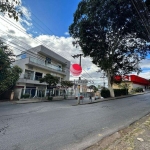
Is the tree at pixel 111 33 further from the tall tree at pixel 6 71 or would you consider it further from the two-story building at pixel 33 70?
the tall tree at pixel 6 71

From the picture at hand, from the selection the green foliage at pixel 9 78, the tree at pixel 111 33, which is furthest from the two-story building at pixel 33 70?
the tree at pixel 111 33

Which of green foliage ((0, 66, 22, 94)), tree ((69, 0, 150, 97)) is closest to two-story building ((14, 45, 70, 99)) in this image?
green foliage ((0, 66, 22, 94))

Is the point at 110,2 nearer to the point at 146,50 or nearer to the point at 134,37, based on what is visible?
the point at 134,37

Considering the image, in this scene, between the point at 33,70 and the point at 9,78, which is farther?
the point at 33,70

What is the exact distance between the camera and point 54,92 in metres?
28.7

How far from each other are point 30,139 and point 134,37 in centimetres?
2090

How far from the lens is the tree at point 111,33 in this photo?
15.1 meters

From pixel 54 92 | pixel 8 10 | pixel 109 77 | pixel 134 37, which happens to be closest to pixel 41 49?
pixel 54 92

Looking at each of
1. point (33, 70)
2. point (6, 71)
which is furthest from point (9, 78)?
point (33, 70)

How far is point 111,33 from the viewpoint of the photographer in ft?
63.3

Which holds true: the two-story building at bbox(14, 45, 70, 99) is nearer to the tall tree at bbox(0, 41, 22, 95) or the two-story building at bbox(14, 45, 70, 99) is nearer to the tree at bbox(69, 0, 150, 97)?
the tall tree at bbox(0, 41, 22, 95)

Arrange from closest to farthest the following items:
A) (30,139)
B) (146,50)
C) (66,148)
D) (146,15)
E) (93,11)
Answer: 1. (66,148)
2. (30,139)
3. (146,15)
4. (93,11)
5. (146,50)

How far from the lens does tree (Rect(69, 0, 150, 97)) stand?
1505 centimetres

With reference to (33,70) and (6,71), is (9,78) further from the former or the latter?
(33,70)
